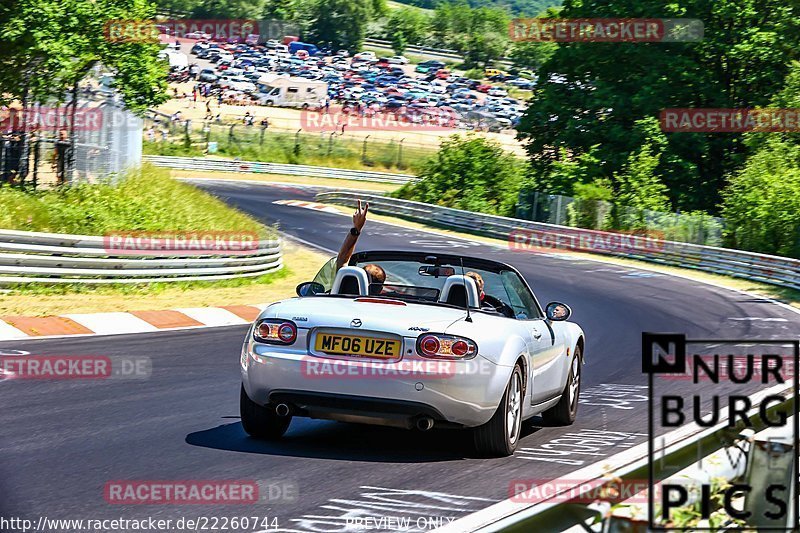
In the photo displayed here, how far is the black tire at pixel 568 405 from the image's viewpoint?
9695mm

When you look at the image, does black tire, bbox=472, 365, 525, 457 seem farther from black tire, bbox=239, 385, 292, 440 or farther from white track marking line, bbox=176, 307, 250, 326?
white track marking line, bbox=176, 307, 250, 326

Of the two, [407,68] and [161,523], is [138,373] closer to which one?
[161,523]

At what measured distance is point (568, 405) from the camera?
976cm

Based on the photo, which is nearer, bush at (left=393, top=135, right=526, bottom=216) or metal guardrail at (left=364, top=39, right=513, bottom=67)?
bush at (left=393, top=135, right=526, bottom=216)

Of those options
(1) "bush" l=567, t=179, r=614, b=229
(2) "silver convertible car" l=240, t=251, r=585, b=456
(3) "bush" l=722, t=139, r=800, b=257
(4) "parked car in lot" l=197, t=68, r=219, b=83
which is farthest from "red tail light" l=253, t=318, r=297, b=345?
(4) "parked car in lot" l=197, t=68, r=219, b=83

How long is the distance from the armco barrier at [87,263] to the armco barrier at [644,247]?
17.1m

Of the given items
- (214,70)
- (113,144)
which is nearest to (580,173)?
(113,144)

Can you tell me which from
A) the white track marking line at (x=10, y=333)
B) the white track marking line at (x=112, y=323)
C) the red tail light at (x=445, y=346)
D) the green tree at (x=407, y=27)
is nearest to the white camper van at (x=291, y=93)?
the green tree at (x=407, y=27)

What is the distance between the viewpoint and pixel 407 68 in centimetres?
11931

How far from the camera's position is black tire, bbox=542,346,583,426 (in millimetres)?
9695

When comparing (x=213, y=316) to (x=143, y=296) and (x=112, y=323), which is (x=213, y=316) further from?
(x=112, y=323)

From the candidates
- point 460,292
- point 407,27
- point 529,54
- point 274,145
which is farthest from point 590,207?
point 407,27

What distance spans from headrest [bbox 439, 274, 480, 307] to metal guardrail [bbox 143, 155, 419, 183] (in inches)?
1945

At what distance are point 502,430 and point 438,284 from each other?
146 centimetres
